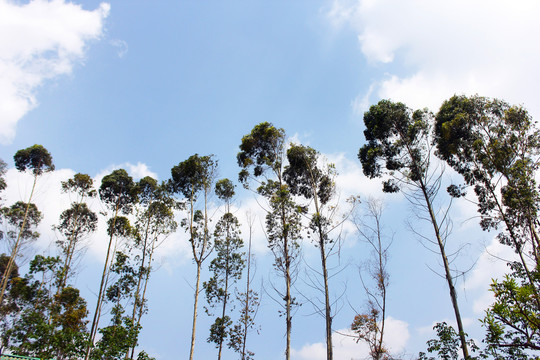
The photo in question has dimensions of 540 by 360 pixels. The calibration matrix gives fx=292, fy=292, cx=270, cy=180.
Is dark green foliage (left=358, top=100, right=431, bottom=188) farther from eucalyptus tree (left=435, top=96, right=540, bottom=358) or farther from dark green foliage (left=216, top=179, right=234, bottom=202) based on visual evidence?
dark green foliage (left=216, top=179, right=234, bottom=202)

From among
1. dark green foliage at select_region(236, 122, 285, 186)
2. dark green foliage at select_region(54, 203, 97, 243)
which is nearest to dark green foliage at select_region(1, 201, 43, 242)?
dark green foliage at select_region(54, 203, 97, 243)

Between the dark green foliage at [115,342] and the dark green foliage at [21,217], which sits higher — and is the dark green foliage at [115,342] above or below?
below

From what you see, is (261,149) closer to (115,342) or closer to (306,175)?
(306,175)

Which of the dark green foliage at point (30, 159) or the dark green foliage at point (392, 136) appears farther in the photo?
the dark green foliage at point (30, 159)

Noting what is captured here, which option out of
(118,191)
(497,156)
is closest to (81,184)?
(118,191)

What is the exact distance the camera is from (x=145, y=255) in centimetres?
1927

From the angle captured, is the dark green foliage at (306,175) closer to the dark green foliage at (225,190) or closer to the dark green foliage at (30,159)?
the dark green foliage at (225,190)

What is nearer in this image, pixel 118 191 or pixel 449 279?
pixel 449 279

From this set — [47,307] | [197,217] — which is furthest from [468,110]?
[47,307]

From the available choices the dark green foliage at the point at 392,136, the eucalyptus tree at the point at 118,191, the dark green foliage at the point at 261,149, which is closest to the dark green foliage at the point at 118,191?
the eucalyptus tree at the point at 118,191

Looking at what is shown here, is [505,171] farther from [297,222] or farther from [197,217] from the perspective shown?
[197,217]

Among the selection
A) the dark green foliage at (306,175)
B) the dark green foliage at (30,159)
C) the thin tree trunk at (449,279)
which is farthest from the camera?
the dark green foliage at (30,159)

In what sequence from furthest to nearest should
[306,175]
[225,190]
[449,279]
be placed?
[225,190] < [306,175] < [449,279]

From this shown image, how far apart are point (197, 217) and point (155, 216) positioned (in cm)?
450
